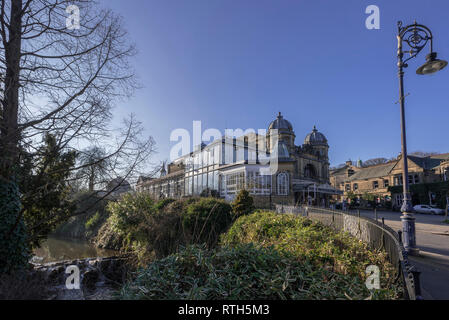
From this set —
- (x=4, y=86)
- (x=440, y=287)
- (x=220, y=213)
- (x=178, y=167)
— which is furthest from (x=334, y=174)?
(x=4, y=86)

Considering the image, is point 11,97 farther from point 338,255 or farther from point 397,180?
point 397,180

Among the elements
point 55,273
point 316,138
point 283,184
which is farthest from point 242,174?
point 316,138

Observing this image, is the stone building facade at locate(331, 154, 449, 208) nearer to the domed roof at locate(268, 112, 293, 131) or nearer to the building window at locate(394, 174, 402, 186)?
the building window at locate(394, 174, 402, 186)

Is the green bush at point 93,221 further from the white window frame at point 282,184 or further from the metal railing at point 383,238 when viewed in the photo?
the metal railing at point 383,238

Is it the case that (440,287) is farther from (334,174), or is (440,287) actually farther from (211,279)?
(334,174)

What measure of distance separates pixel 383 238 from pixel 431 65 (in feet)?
17.7

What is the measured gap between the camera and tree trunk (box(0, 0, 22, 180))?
13.8 feet

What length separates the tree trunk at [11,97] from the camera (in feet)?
13.8

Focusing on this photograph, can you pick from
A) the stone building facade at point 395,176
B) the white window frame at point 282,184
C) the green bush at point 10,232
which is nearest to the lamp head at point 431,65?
A: the green bush at point 10,232

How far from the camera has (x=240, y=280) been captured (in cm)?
267

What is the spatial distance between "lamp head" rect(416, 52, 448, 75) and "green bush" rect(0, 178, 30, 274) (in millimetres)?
10664

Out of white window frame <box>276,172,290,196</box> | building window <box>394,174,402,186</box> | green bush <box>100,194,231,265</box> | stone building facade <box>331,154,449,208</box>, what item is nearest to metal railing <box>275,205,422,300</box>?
green bush <box>100,194,231,265</box>

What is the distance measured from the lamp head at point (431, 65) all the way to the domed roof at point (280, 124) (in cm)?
3120
